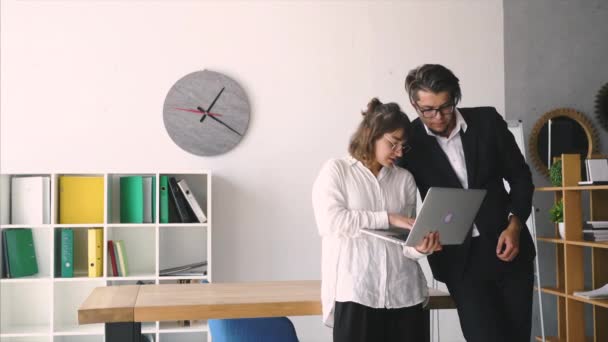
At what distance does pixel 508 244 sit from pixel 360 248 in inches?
19.0

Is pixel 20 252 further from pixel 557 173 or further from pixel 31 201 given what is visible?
pixel 557 173

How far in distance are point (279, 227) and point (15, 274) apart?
5.50ft

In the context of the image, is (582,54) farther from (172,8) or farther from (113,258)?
(113,258)

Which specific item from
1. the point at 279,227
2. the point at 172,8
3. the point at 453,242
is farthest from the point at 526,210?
the point at 172,8

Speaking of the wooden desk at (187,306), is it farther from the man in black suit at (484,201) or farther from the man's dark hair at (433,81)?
the man's dark hair at (433,81)

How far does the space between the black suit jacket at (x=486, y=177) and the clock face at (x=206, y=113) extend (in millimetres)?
2275

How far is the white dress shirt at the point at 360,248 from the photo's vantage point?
2201mm

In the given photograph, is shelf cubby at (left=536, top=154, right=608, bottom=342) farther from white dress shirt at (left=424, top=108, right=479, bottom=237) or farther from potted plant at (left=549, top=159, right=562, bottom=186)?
white dress shirt at (left=424, top=108, right=479, bottom=237)

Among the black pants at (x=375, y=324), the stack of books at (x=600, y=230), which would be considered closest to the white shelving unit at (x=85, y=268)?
the black pants at (x=375, y=324)

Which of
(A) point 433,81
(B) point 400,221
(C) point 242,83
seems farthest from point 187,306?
(C) point 242,83

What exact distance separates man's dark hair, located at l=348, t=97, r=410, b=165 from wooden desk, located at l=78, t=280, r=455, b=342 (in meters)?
0.54

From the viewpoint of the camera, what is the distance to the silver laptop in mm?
2045

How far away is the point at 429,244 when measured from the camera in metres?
2.12

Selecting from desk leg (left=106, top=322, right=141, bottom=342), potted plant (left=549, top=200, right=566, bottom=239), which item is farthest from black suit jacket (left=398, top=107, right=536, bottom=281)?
potted plant (left=549, top=200, right=566, bottom=239)
